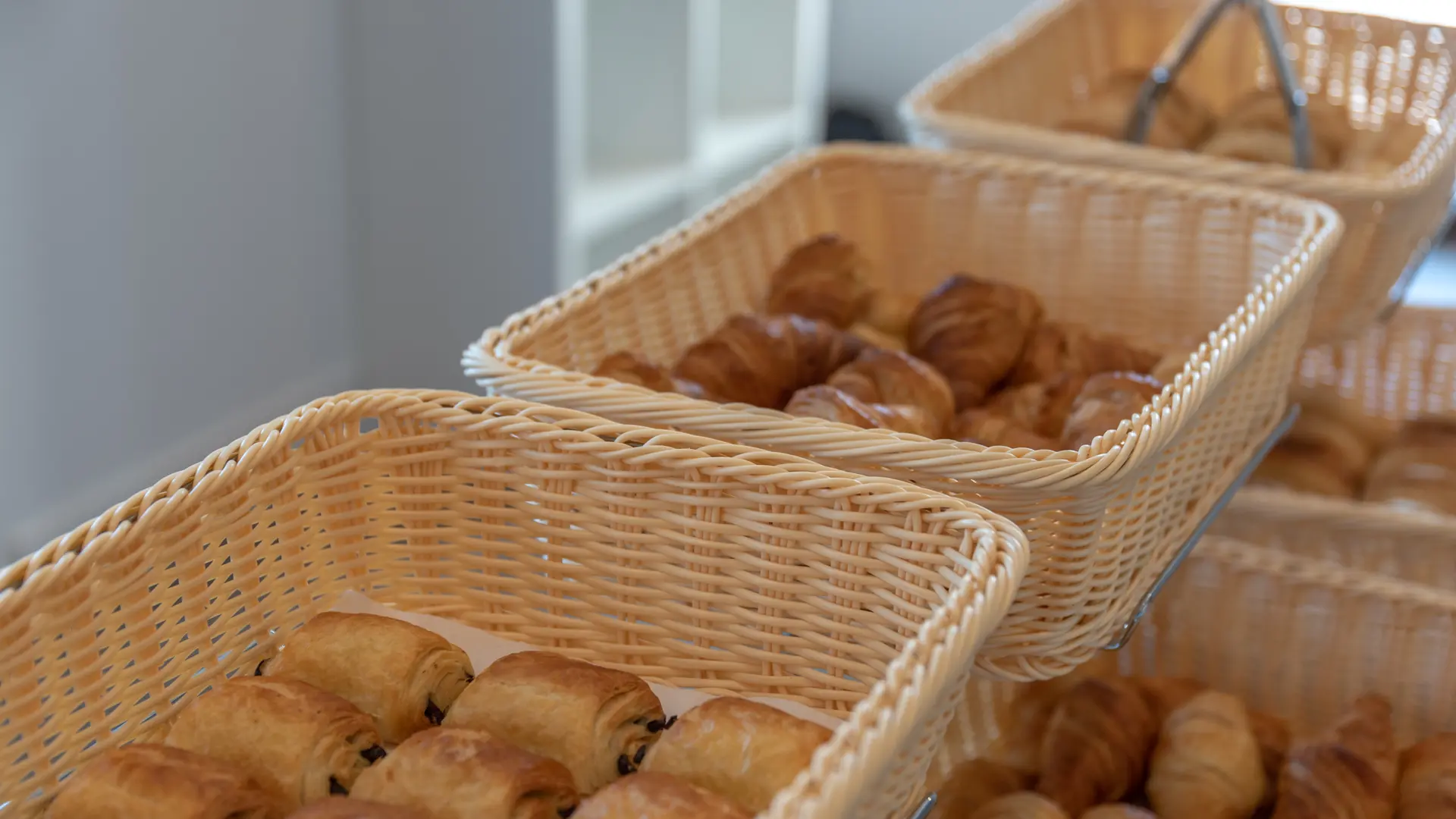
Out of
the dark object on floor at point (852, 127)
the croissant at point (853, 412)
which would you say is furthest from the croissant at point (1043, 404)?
the dark object on floor at point (852, 127)

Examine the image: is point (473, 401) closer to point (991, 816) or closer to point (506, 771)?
point (506, 771)

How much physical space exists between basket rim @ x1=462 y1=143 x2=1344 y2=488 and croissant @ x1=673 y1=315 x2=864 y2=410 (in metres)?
0.08

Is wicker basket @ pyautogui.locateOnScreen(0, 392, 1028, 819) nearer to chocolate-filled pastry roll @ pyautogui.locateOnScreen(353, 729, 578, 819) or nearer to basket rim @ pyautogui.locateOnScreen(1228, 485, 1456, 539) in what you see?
chocolate-filled pastry roll @ pyautogui.locateOnScreen(353, 729, 578, 819)

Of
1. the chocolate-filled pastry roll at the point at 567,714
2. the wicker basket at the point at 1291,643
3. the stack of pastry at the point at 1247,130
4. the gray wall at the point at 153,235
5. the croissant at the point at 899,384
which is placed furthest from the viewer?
the gray wall at the point at 153,235

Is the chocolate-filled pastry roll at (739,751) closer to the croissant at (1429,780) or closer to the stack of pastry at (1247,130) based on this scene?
the croissant at (1429,780)

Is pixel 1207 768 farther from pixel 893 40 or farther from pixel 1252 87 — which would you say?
pixel 893 40

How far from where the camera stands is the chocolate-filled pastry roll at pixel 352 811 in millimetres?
611

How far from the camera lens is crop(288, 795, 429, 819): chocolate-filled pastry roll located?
0.61 meters

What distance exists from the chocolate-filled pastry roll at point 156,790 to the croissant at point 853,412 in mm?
427

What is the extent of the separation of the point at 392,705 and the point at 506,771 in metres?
0.13

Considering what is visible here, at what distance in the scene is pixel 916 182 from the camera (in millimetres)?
1425

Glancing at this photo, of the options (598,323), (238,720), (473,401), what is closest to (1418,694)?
(598,323)

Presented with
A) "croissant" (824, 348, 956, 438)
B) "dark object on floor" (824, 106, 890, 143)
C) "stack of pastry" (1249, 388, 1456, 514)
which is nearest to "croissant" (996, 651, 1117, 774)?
"croissant" (824, 348, 956, 438)

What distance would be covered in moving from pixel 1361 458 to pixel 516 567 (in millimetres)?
1199
